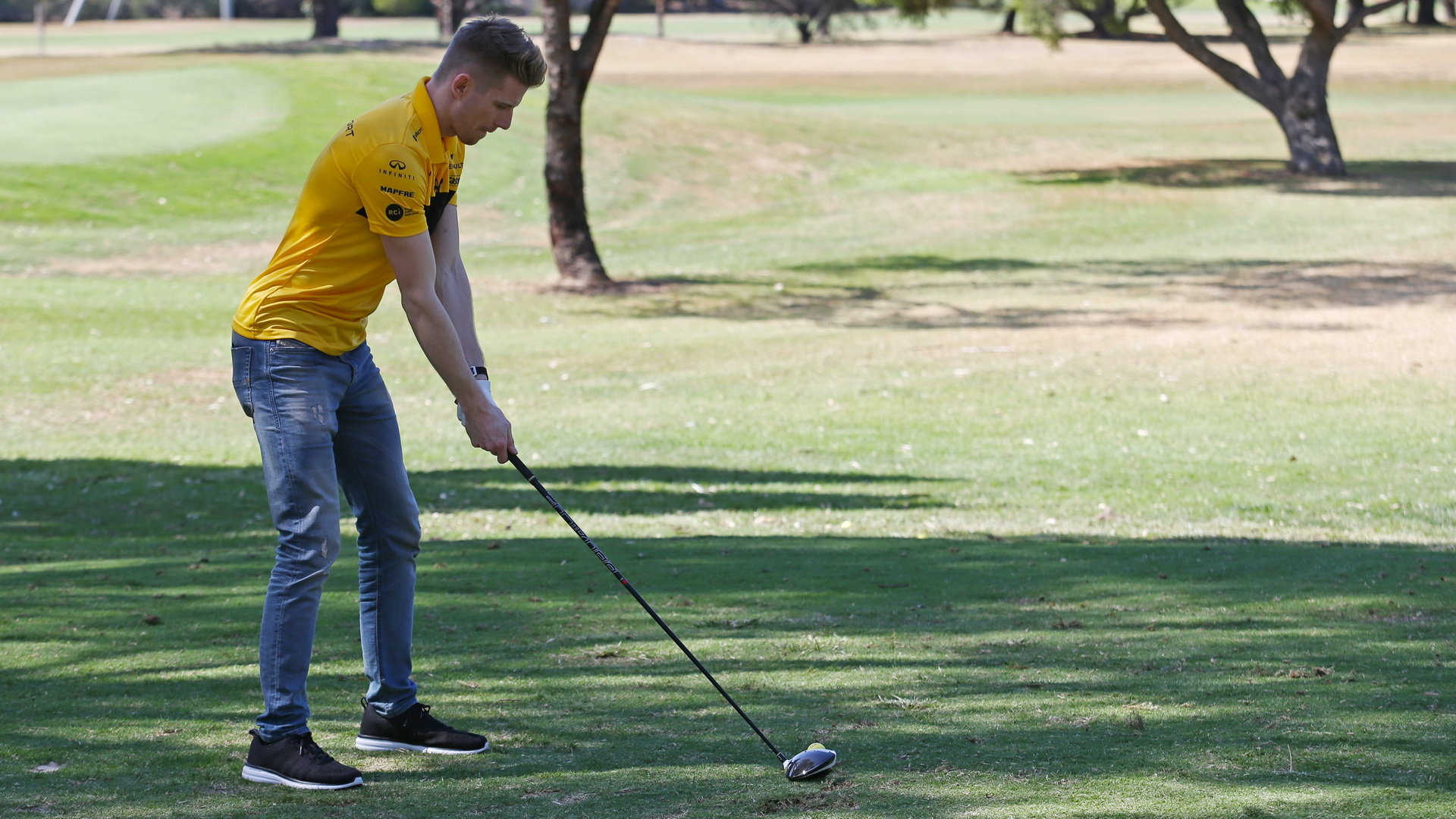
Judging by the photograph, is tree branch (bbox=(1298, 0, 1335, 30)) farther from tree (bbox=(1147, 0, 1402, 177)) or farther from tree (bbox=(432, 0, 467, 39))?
tree (bbox=(432, 0, 467, 39))

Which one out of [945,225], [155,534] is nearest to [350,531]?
[155,534]

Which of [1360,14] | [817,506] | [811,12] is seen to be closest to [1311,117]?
[1360,14]

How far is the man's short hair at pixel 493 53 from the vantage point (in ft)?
14.5

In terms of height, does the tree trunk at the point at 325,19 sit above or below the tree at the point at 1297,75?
above

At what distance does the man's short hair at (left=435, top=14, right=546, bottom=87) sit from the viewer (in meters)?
4.41

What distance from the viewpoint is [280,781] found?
4379mm

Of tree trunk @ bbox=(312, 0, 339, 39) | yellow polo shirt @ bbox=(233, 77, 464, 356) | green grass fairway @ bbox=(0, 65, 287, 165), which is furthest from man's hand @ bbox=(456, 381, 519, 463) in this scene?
tree trunk @ bbox=(312, 0, 339, 39)

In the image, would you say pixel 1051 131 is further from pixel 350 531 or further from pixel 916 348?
pixel 350 531

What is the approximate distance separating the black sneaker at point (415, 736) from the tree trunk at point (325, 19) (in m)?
68.9

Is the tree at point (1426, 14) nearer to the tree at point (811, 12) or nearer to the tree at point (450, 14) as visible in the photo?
the tree at point (811, 12)

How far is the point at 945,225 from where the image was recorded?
2931 centimetres

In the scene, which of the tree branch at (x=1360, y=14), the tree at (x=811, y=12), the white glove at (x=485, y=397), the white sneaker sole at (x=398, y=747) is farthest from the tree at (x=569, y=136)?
the tree at (x=811, y=12)

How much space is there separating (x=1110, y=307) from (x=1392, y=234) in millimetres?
8966

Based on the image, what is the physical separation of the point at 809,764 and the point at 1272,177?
3213cm
